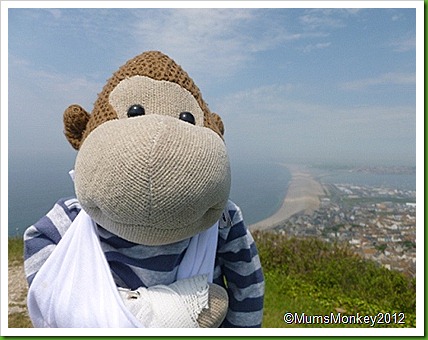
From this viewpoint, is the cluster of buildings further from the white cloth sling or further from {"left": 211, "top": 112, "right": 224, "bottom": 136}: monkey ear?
the white cloth sling

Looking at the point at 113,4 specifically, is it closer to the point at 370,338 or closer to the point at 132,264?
the point at 132,264

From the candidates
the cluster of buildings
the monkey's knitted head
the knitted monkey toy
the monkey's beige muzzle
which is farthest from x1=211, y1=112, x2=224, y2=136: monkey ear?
the cluster of buildings

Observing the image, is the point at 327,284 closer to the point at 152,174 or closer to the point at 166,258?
the point at 166,258

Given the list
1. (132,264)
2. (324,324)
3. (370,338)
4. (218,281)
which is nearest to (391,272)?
(324,324)

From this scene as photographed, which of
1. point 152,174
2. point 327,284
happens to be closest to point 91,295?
point 152,174

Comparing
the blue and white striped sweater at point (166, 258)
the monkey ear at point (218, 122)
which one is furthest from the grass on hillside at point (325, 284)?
the monkey ear at point (218, 122)

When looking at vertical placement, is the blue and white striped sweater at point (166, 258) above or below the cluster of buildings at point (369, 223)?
above

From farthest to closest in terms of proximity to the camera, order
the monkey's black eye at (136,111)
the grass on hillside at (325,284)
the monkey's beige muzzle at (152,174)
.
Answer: the grass on hillside at (325,284)
the monkey's black eye at (136,111)
the monkey's beige muzzle at (152,174)

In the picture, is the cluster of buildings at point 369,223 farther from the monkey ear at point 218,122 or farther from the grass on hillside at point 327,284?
the monkey ear at point 218,122
